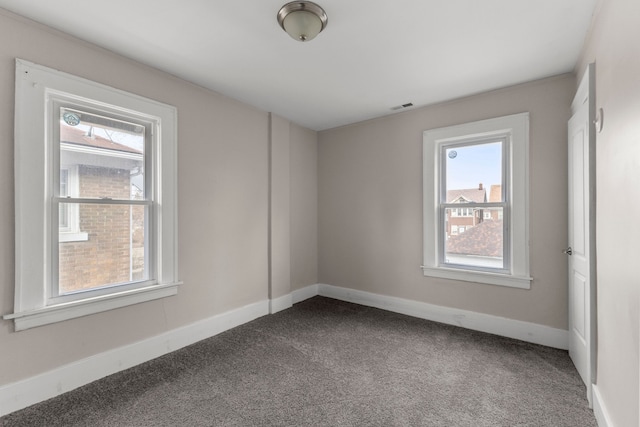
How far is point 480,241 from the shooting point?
3285 millimetres

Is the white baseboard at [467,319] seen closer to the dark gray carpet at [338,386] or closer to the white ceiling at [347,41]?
the dark gray carpet at [338,386]

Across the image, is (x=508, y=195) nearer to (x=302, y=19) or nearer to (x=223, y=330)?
(x=302, y=19)

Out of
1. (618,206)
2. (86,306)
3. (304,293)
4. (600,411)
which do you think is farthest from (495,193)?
(86,306)

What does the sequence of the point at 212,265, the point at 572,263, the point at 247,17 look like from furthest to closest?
the point at 212,265 → the point at 572,263 → the point at 247,17

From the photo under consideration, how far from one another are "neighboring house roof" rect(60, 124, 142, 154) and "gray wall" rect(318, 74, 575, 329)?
277 centimetres

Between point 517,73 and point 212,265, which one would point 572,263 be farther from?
point 212,265

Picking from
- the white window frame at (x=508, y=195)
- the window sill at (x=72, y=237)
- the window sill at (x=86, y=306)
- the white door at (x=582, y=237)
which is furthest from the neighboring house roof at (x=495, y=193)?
the window sill at (x=72, y=237)

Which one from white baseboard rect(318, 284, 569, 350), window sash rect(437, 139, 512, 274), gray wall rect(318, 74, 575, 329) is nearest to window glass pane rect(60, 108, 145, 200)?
gray wall rect(318, 74, 575, 329)

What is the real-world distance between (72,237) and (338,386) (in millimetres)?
2350

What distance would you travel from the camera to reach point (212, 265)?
313 cm

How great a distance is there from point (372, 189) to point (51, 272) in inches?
134

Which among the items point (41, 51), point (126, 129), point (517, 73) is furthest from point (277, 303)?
point (517, 73)

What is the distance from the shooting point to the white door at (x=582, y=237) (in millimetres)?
1967

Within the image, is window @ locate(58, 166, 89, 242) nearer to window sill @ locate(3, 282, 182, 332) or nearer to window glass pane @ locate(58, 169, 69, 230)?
window glass pane @ locate(58, 169, 69, 230)
